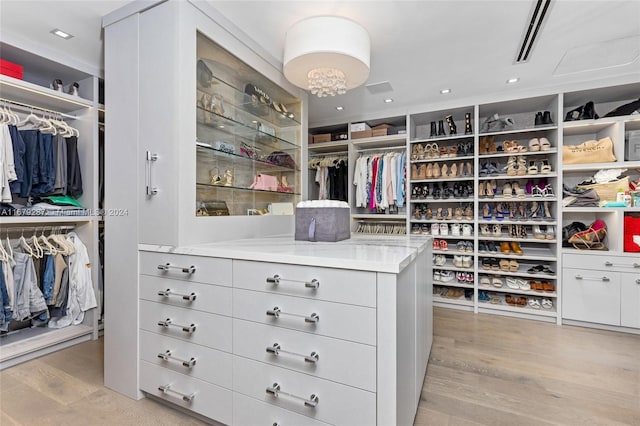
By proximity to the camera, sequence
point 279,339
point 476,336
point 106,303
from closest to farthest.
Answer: point 279,339, point 106,303, point 476,336

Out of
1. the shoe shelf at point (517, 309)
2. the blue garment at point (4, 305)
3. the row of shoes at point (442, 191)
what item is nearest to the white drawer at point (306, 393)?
the blue garment at point (4, 305)

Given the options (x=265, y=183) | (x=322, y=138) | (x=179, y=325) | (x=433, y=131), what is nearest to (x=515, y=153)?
(x=433, y=131)

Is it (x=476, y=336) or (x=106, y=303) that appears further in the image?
(x=476, y=336)

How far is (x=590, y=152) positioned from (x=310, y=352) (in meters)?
3.27

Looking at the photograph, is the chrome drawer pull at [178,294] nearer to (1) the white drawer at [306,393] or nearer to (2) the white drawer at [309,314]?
(2) the white drawer at [309,314]

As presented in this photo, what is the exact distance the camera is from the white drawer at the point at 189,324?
1430 millimetres

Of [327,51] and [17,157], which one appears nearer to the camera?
[327,51]

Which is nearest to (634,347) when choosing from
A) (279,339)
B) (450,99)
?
(450,99)

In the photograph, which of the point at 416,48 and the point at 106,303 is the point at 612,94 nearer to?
the point at 416,48

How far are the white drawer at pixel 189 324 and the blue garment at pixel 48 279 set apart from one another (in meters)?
1.24

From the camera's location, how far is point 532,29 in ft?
6.48

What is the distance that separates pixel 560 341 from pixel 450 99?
8.14 feet

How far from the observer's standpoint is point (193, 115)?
1674mm

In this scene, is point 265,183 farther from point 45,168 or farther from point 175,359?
point 45,168
